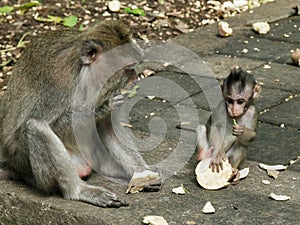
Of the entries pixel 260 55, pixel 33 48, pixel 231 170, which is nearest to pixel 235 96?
pixel 231 170

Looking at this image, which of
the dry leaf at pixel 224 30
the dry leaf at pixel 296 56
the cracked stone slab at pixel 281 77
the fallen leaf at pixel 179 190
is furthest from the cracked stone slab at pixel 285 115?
the dry leaf at pixel 224 30

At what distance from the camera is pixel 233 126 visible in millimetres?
4926

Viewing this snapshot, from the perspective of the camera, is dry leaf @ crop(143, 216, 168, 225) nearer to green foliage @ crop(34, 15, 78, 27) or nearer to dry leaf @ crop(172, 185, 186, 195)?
dry leaf @ crop(172, 185, 186, 195)

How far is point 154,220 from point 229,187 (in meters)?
0.69

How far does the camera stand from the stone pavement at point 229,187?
4.52 meters

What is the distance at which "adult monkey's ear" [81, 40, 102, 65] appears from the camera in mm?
4704

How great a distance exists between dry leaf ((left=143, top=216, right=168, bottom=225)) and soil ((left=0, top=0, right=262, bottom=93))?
377 centimetres

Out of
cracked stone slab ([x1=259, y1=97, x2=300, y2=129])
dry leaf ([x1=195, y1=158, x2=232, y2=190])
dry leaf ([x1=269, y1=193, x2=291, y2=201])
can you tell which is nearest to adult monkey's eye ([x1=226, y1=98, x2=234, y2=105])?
dry leaf ([x1=195, y1=158, x2=232, y2=190])

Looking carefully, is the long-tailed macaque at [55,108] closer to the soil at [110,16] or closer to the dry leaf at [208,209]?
the dry leaf at [208,209]

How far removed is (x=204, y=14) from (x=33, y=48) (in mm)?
4186

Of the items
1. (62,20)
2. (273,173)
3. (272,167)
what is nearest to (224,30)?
(62,20)

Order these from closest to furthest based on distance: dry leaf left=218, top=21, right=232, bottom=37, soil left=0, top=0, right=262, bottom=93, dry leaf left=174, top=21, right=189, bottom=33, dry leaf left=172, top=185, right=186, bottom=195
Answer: dry leaf left=172, top=185, right=186, bottom=195, dry leaf left=218, top=21, right=232, bottom=37, soil left=0, top=0, right=262, bottom=93, dry leaf left=174, top=21, right=189, bottom=33

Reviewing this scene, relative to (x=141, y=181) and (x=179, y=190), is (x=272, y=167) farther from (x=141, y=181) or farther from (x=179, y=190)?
(x=141, y=181)

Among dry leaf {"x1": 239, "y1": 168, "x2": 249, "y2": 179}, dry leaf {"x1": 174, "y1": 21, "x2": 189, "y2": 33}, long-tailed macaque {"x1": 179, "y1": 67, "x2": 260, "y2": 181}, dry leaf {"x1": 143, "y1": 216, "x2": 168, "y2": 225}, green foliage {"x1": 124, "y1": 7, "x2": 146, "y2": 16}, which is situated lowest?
dry leaf {"x1": 174, "y1": 21, "x2": 189, "y2": 33}
